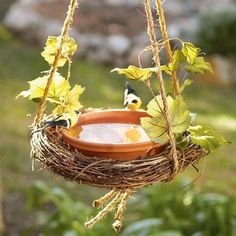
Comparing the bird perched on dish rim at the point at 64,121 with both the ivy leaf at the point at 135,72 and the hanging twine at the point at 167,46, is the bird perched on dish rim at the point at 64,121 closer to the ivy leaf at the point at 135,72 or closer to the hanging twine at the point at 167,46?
the ivy leaf at the point at 135,72

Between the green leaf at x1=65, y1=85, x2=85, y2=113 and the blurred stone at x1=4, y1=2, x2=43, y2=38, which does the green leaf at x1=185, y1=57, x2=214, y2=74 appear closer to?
the green leaf at x1=65, y1=85, x2=85, y2=113

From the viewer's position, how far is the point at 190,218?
13.1 feet

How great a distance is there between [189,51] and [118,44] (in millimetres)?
7533

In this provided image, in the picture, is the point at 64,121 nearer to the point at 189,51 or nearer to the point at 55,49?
the point at 55,49

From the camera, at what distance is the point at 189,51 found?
1682 mm

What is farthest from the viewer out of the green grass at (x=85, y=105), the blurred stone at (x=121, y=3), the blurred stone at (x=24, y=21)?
the blurred stone at (x=121, y=3)

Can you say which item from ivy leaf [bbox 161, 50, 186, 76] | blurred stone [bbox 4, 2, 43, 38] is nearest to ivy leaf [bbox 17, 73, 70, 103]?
ivy leaf [bbox 161, 50, 186, 76]

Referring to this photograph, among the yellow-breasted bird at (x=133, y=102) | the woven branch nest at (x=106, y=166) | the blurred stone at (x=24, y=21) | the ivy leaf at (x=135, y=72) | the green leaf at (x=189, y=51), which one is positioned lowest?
the blurred stone at (x=24, y=21)

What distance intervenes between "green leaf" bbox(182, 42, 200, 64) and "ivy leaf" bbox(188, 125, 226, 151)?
183 mm

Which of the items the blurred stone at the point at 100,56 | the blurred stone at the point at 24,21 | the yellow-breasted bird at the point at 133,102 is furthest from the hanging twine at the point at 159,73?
the blurred stone at the point at 24,21

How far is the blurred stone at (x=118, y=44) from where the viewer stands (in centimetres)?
906

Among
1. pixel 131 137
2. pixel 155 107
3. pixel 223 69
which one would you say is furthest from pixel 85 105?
pixel 155 107

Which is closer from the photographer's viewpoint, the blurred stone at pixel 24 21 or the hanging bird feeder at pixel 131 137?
the hanging bird feeder at pixel 131 137

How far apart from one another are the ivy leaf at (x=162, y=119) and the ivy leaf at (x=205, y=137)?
2.0 inches
